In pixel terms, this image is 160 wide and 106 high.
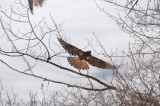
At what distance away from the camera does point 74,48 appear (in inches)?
245

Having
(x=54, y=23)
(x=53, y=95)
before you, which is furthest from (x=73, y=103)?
(x=54, y=23)

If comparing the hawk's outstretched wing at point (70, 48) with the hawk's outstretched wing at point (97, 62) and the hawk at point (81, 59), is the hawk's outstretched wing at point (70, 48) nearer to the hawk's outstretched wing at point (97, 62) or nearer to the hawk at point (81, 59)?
the hawk at point (81, 59)

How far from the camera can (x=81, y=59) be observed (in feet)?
20.3

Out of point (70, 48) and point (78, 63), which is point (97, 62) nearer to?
point (78, 63)

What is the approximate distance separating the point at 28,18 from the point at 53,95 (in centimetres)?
1096

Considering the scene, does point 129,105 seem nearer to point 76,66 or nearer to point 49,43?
point 76,66

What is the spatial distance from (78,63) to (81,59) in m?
0.27

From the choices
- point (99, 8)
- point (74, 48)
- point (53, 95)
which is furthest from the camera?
point (53, 95)

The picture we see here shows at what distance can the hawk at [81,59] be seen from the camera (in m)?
5.91

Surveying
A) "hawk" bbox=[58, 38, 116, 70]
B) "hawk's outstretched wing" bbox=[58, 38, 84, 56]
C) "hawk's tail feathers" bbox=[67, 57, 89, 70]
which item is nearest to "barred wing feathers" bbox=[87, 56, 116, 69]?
"hawk" bbox=[58, 38, 116, 70]

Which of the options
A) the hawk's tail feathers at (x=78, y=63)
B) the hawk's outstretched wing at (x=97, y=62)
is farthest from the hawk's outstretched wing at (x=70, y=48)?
the hawk's outstretched wing at (x=97, y=62)

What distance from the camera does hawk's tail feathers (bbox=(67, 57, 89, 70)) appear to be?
228 inches

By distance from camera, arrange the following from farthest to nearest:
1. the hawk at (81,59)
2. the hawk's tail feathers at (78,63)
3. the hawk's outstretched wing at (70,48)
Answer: the hawk's outstretched wing at (70,48) < the hawk at (81,59) < the hawk's tail feathers at (78,63)

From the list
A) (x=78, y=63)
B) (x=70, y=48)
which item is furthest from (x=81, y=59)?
(x=70, y=48)
